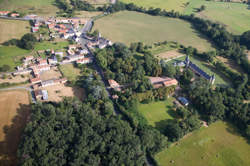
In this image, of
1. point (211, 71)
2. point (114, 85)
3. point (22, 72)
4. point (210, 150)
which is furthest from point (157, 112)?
point (22, 72)

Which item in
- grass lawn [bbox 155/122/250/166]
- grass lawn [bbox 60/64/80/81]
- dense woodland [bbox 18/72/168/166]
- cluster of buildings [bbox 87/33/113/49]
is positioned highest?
cluster of buildings [bbox 87/33/113/49]

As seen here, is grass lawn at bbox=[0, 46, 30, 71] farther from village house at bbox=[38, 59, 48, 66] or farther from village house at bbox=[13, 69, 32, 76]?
village house at bbox=[38, 59, 48, 66]

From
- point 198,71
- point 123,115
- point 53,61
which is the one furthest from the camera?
point 198,71

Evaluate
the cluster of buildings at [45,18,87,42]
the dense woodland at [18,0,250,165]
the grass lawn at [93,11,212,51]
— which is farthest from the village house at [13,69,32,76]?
the grass lawn at [93,11,212,51]

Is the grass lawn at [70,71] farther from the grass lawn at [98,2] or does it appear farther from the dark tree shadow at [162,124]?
the grass lawn at [98,2]

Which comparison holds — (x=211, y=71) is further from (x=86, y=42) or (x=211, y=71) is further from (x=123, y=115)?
(x=86, y=42)
